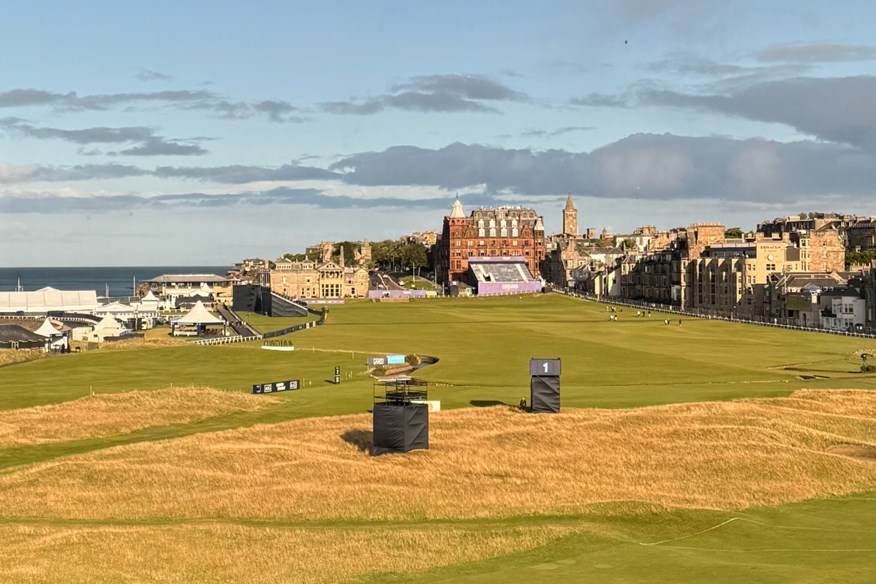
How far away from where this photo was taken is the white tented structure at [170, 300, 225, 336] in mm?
167375

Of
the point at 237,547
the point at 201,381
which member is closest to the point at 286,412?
the point at 201,381

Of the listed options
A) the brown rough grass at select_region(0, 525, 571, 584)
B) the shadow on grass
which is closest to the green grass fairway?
the brown rough grass at select_region(0, 525, 571, 584)

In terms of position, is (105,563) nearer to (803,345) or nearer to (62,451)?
(62,451)

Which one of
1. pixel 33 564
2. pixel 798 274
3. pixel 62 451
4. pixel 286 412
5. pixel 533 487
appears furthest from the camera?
pixel 798 274

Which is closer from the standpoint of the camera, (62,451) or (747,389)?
(62,451)

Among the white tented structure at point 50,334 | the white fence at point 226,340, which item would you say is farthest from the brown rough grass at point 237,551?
the white tented structure at point 50,334

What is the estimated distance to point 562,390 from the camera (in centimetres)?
8831

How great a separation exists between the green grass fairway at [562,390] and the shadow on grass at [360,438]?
11.9ft

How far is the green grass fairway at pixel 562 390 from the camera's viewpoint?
36594mm

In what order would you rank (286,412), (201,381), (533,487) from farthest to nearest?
(201,381) < (286,412) < (533,487)

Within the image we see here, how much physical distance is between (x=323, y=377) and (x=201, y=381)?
38.9ft

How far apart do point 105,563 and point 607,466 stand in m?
29.5

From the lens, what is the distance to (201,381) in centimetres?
9788

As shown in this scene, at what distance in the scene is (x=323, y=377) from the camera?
102 metres
